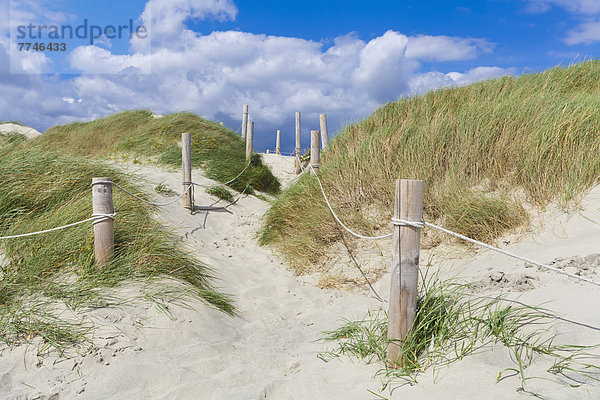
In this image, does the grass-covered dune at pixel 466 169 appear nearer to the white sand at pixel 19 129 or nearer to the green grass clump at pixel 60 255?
the green grass clump at pixel 60 255

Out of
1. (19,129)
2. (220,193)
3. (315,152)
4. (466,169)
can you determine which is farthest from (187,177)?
(19,129)

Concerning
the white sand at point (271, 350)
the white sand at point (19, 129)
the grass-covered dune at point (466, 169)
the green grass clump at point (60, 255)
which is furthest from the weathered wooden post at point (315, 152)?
the white sand at point (19, 129)

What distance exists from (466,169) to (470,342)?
3401 millimetres

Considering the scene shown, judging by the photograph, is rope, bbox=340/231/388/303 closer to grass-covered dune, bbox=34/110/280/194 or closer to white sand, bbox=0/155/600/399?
white sand, bbox=0/155/600/399

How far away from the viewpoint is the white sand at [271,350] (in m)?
2.22

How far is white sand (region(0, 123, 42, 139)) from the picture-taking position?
16.7 metres

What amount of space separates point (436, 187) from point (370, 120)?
3047 mm

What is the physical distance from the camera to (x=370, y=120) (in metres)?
7.80

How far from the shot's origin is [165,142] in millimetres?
10805

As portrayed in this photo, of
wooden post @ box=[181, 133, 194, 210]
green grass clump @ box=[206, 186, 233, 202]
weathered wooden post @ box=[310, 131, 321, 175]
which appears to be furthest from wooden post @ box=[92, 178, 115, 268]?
green grass clump @ box=[206, 186, 233, 202]

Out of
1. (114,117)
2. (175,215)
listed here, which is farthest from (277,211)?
(114,117)

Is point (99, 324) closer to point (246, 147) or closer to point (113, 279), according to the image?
point (113, 279)

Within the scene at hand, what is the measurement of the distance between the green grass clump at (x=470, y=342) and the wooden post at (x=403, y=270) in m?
0.06

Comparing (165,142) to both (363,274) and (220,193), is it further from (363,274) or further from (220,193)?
(363,274)
